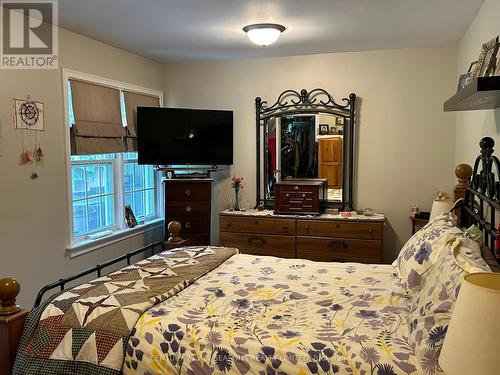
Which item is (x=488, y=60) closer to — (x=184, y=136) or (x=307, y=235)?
(x=307, y=235)

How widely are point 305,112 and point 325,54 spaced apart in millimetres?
633

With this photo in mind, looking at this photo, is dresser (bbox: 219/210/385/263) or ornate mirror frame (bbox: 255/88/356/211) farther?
ornate mirror frame (bbox: 255/88/356/211)

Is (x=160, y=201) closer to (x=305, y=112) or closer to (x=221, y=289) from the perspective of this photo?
(x=305, y=112)

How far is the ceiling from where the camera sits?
2.97 m

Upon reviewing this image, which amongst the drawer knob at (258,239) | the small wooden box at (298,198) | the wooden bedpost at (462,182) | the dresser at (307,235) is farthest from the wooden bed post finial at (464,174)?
the drawer knob at (258,239)

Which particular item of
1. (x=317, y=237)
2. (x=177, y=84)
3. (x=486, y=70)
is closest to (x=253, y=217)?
(x=317, y=237)

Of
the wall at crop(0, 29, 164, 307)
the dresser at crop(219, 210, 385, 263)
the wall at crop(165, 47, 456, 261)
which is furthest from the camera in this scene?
the wall at crop(165, 47, 456, 261)

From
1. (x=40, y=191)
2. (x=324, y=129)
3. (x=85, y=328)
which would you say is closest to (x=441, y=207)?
(x=324, y=129)

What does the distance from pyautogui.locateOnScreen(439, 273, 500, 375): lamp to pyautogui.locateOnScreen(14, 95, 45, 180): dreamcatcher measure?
3.10 m

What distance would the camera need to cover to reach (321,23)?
3.43 m

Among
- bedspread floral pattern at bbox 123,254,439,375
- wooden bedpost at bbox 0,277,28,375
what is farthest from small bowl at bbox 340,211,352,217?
wooden bedpost at bbox 0,277,28,375

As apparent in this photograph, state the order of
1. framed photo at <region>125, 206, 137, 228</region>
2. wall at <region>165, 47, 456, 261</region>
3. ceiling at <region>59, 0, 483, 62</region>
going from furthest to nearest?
framed photo at <region>125, 206, 137, 228</region> < wall at <region>165, 47, 456, 261</region> < ceiling at <region>59, 0, 483, 62</region>

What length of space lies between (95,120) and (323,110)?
89.5 inches

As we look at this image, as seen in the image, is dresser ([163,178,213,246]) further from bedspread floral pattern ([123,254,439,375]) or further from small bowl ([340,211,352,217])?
bedspread floral pattern ([123,254,439,375])
